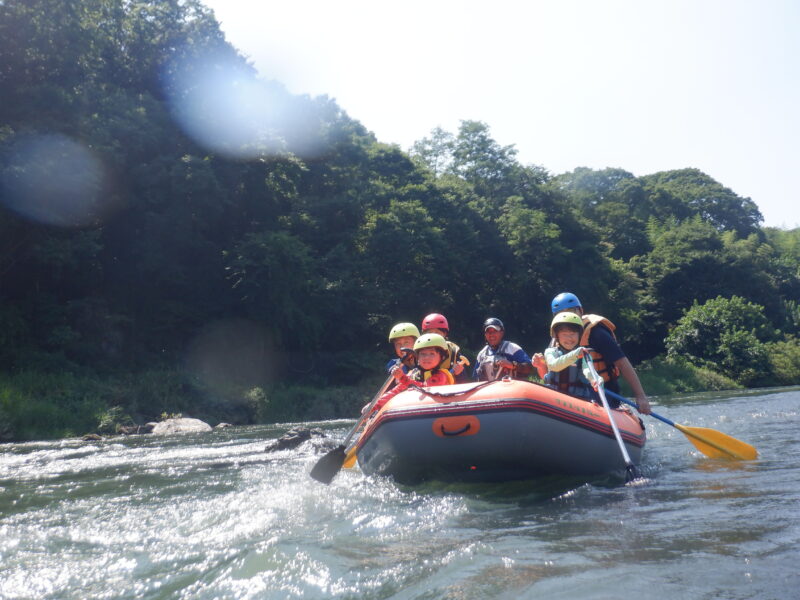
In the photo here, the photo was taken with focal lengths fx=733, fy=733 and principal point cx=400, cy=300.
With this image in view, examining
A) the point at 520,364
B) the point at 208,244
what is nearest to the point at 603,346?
the point at 520,364

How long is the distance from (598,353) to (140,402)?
12555 mm

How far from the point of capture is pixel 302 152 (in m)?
23.9

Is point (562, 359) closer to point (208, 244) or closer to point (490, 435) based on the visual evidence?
point (490, 435)

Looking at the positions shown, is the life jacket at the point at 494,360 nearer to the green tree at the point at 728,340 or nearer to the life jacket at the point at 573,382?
the life jacket at the point at 573,382

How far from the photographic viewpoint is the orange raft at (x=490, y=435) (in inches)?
195

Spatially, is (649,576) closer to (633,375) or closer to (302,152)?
(633,375)

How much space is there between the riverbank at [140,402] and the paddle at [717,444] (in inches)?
419

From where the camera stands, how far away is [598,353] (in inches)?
251

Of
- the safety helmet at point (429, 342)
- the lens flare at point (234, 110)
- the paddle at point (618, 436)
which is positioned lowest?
the paddle at point (618, 436)

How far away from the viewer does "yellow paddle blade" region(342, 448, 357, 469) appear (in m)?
6.44

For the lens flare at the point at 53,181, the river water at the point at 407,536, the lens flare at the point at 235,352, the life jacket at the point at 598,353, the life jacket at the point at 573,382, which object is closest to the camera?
the river water at the point at 407,536

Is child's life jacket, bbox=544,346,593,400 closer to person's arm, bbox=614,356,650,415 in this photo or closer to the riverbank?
person's arm, bbox=614,356,650,415

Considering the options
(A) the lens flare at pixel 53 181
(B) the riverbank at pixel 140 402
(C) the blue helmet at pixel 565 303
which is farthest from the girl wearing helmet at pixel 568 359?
(A) the lens flare at pixel 53 181

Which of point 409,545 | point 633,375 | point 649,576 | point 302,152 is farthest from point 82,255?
point 649,576
